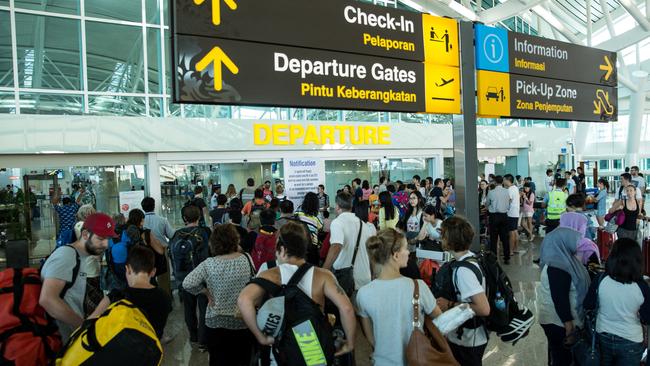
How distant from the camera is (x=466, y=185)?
15.3 feet

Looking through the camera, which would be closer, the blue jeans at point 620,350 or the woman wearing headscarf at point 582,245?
the blue jeans at point 620,350

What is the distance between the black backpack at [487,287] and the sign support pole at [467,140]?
1.64 m

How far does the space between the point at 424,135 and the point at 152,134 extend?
8555 mm

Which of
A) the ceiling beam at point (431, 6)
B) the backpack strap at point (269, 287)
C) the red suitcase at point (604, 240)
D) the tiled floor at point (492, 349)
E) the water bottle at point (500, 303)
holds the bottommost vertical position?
the tiled floor at point (492, 349)

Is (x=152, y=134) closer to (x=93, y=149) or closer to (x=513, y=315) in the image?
(x=93, y=149)

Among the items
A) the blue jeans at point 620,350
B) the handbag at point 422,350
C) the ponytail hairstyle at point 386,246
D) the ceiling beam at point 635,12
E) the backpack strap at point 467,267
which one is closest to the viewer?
the handbag at point 422,350

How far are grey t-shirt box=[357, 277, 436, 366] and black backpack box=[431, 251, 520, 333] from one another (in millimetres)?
304

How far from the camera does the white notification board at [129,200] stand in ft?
32.8

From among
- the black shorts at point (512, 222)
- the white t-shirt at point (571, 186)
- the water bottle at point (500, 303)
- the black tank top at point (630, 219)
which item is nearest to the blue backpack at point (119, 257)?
the water bottle at point (500, 303)

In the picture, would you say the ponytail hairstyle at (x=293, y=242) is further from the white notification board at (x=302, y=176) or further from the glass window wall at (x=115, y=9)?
the glass window wall at (x=115, y=9)

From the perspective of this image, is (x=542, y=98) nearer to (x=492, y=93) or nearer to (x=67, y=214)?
(x=492, y=93)

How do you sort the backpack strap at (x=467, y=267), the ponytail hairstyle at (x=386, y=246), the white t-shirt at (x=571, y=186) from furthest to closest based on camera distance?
the white t-shirt at (x=571, y=186)
the backpack strap at (x=467, y=267)
the ponytail hairstyle at (x=386, y=246)

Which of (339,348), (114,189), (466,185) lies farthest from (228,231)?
(114,189)

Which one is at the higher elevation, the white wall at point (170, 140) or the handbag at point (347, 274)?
the white wall at point (170, 140)
